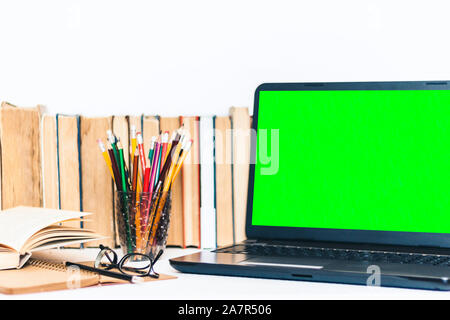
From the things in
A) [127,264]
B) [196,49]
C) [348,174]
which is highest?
[196,49]

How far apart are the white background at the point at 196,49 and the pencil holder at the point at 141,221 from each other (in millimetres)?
266

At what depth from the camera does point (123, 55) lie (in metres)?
1.22

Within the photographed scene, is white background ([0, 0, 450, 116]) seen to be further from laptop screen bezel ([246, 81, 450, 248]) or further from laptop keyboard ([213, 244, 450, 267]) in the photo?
laptop keyboard ([213, 244, 450, 267])

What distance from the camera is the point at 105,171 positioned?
1.11 m

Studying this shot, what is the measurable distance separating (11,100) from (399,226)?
2.69ft

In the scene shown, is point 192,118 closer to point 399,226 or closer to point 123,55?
A: point 123,55

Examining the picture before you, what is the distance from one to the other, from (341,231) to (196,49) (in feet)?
1.56

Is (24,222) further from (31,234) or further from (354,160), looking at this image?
(354,160)

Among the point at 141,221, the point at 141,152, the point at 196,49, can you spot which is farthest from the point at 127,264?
the point at 196,49

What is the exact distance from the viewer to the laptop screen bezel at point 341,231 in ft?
3.11

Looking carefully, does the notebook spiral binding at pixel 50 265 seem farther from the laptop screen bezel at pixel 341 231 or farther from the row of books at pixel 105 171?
the laptop screen bezel at pixel 341 231
